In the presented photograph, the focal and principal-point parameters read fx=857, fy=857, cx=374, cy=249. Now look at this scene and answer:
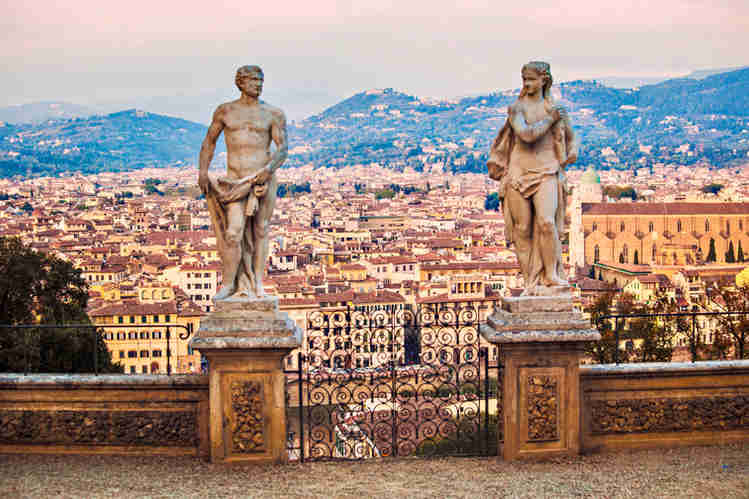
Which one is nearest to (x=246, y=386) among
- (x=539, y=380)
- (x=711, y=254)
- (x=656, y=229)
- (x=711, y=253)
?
(x=539, y=380)

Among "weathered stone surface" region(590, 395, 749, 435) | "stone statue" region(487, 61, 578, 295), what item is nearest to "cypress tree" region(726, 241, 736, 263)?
"weathered stone surface" region(590, 395, 749, 435)

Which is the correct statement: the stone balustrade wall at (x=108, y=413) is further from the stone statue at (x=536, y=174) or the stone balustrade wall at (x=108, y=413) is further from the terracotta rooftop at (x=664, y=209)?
the terracotta rooftop at (x=664, y=209)

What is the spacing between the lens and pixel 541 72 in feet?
17.3

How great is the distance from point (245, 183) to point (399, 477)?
198cm

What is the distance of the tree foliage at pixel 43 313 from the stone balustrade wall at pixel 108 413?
928cm

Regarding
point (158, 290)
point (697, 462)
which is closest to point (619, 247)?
point (158, 290)

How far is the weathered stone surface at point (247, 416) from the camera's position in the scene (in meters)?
5.21

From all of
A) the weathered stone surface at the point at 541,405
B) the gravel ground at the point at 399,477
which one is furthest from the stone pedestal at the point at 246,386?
the weathered stone surface at the point at 541,405

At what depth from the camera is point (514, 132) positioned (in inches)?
211

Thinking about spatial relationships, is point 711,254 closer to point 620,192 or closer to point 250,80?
point 620,192

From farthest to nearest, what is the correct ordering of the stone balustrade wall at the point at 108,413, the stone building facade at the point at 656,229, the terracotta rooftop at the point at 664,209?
the terracotta rooftop at the point at 664,209 → the stone building facade at the point at 656,229 → the stone balustrade wall at the point at 108,413

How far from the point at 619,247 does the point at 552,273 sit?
9830 centimetres

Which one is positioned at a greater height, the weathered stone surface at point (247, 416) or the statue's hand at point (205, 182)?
the statue's hand at point (205, 182)

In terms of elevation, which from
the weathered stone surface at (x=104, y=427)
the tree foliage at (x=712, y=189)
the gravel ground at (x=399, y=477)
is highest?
the tree foliage at (x=712, y=189)
